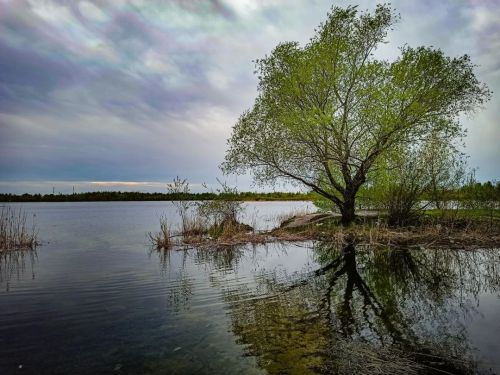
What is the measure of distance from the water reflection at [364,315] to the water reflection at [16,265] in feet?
30.0

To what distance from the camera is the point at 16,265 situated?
57.8 feet

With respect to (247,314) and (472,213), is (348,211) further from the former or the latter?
(247,314)

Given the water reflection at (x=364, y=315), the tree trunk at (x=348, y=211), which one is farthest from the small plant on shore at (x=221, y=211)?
the water reflection at (x=364, y=315)

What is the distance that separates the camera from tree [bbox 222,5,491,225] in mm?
24609

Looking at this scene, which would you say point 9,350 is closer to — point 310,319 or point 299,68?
point 310,319

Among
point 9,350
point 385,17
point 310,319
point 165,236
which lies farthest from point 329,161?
point 9,350

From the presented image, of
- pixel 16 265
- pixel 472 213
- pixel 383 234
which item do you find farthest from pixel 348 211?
pixel 16 265

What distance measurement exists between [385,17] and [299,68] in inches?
267

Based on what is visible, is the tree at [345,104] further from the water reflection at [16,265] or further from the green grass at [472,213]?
the water reflection at [16,265]

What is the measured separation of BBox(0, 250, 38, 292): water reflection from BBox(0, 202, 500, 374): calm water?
4.3 inches

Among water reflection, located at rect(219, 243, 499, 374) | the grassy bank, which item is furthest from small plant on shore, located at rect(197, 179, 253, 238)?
water reflection, located at rect(219, 243, 499, 374)

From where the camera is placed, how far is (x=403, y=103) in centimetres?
2473

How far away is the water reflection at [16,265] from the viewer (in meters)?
14.8

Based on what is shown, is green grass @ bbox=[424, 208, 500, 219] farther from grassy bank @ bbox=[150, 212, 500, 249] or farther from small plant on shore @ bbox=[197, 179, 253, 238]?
small plant on shore @ bbox=[197, 179, 253, 238]
